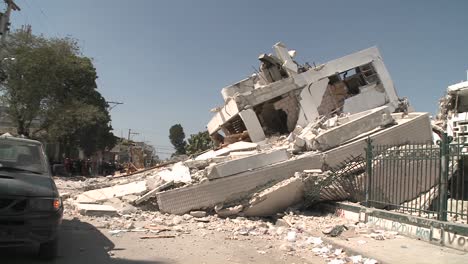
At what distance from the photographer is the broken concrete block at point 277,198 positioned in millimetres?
11914

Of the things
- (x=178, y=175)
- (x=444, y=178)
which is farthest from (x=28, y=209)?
(x=178, y=175)

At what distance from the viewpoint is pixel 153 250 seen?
7824mm

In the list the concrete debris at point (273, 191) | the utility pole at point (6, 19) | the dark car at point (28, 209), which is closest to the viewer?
the dark car at point (28, 209)

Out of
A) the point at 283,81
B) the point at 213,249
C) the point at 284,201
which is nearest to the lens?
the point at 213,249

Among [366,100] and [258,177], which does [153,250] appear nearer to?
[258,177]

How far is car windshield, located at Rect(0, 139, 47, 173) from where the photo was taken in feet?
21.7

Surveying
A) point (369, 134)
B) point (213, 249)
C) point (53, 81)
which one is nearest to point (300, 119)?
point (369, 134)

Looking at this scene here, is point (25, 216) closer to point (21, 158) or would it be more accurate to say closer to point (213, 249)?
point (21, 158)

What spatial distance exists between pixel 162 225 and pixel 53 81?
22783 millimetres

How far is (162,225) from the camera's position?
34.0 ft

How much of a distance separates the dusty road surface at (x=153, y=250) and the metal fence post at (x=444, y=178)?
2.43 m

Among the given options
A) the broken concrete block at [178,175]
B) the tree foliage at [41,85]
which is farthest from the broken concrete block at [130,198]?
the tree foliage at [41,85]

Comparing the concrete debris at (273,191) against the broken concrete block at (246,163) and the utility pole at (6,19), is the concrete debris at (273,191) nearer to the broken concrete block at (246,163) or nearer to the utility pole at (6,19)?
the broken concrete block at (246,163)

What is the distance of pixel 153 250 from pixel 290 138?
9805 millimetres
